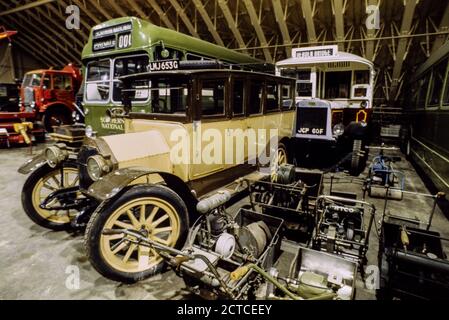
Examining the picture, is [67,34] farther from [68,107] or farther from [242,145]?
[242,145]

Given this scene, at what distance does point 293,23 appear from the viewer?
34.7 ft

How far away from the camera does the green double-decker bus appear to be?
17.2ft

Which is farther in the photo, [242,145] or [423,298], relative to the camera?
[242,145]

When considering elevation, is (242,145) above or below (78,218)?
above

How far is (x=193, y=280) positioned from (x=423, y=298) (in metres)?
1.78

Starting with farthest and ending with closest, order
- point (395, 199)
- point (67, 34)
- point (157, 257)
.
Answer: point (67, 34)
point (395, 199)
point (157, 257)

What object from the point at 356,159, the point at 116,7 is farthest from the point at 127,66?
the point at 116,7

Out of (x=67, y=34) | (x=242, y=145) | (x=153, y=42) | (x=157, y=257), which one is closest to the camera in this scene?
(x=157, y=257)

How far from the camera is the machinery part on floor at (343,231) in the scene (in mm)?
2621

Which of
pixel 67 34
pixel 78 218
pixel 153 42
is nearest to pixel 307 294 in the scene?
pixel 78 218

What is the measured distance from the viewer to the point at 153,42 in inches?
204

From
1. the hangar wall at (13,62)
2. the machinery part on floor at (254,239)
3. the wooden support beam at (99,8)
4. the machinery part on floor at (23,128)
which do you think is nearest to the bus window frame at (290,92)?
the machinery part on floor at (254,239)

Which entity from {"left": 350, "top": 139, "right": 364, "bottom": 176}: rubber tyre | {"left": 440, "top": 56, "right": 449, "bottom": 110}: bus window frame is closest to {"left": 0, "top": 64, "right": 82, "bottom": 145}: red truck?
{"left": 350, "top": 139, "right": 364, "bottom": 176}: rubber tyre

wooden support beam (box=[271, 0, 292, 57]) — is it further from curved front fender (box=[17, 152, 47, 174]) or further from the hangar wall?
the hangar wall
